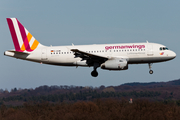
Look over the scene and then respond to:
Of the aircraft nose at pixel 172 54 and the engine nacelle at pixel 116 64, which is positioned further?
the aircraft nose at pixel 172 54

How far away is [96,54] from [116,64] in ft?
12.2

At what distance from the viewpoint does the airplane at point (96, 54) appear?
4559 cm

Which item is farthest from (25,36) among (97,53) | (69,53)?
(97,53)

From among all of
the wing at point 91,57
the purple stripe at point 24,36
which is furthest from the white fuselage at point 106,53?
the purple stripe at point 24,36

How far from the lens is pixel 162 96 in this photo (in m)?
88.6

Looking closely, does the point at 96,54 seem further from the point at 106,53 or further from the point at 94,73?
the point at 94,73

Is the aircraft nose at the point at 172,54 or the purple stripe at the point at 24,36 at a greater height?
the purple stripe at the point at 24,36

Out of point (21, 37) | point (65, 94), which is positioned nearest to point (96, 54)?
point (21, 37)

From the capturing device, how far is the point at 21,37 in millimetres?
51250

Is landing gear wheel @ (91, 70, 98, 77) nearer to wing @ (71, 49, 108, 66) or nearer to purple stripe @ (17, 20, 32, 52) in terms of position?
wing @ (71, 49, 108, 66)

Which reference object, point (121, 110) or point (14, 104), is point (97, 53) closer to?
point (121, 110)

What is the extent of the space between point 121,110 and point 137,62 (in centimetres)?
1226

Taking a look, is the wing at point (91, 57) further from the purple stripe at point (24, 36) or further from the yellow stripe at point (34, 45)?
the purple stripe at point (24, 36)

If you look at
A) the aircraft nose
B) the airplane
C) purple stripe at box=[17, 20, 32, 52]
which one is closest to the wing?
the airplane
